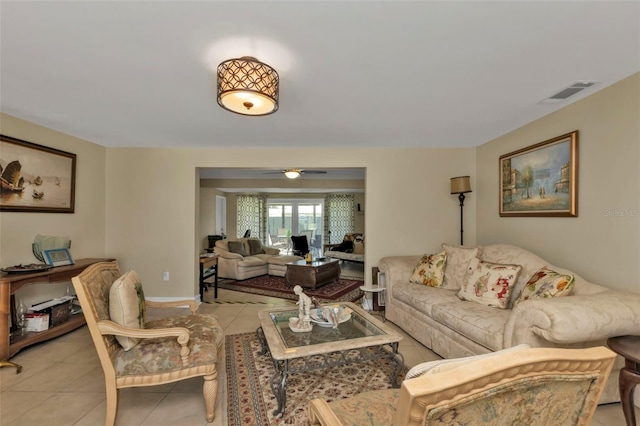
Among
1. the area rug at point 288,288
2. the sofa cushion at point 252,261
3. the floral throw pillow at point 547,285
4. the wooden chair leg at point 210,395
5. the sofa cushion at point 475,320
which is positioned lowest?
the area rug at point 288,288

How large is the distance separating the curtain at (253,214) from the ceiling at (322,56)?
6765 mm

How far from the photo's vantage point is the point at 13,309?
9.25ft

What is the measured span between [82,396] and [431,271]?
333cm

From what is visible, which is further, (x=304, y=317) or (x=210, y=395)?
(x=304, y=317)

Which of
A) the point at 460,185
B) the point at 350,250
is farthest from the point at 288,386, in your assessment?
the point at 350,250

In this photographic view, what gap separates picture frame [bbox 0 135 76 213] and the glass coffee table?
2874 mm

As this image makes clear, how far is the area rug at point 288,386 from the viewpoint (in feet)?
6.18

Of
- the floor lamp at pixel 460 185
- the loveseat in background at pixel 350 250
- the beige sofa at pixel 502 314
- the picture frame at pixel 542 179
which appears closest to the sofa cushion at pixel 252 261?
the loveseat in background at pixel 350 250

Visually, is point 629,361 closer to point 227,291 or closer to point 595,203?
point 595,203

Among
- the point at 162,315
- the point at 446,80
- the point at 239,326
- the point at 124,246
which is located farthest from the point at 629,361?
the point at 124,246

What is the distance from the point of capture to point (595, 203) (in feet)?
7.75

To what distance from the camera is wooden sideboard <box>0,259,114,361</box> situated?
245cm

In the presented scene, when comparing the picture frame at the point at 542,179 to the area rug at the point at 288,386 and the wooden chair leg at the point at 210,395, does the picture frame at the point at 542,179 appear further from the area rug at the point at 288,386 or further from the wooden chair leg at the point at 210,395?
the wooden chair leg at the point at 210,395

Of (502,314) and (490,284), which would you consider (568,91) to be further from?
(502,314)
